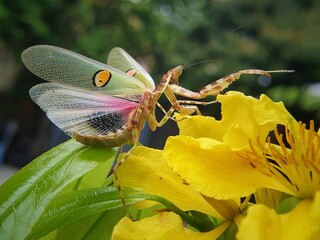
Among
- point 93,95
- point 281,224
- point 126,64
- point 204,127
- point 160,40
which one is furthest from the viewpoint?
point 160,40

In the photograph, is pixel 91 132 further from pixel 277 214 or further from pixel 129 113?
pixel 277 214

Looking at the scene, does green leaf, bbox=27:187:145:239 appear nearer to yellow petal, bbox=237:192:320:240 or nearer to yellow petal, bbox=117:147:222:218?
yellow petal, bbox=117:147:222:218

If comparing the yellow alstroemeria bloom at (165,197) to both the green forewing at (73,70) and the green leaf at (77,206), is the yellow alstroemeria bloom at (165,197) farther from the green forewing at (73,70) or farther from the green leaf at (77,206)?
the green forewing at (73,70)

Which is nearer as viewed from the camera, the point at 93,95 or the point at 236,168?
the point at 236,168

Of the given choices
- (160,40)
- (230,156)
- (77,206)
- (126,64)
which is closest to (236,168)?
(230,156)

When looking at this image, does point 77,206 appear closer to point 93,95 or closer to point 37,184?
point 37,184

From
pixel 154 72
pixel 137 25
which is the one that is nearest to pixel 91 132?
pixel 137 25

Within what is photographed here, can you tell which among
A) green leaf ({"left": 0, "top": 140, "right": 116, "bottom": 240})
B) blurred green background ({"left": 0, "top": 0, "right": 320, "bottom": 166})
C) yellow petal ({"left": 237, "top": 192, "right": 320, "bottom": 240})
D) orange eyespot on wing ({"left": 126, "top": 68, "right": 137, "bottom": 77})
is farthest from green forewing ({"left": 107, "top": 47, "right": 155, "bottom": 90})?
blurred green background ({"left": 0, "top": 0, "right": 320, "bottom": 166})
